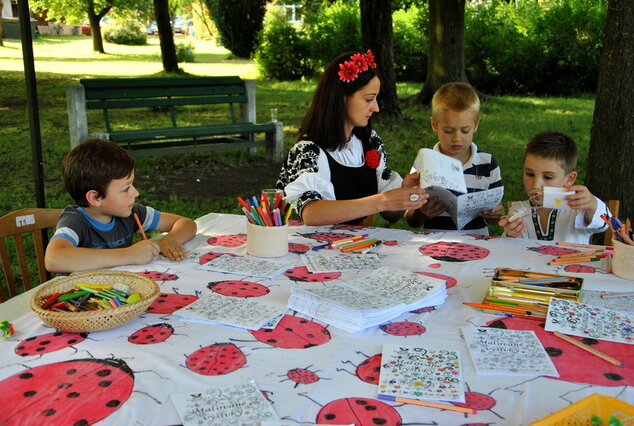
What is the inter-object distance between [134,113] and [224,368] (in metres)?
9.26

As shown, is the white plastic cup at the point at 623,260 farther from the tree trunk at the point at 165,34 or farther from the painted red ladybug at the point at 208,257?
the tree trunk at the point at 165,34

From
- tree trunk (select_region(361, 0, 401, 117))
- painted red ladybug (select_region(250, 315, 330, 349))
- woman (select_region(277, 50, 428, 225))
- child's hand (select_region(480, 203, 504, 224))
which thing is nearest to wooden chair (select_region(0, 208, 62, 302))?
woman (select_region(277, 50, 428, 225))

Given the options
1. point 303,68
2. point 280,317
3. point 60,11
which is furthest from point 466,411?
point 60,11

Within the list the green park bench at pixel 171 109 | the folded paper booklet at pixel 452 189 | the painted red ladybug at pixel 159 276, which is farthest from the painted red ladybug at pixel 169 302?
the green park bench at pixel 171 109

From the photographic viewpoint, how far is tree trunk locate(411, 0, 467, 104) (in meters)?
9.83

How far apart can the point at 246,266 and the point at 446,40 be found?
29.0 feet

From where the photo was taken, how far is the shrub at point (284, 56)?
599 inches

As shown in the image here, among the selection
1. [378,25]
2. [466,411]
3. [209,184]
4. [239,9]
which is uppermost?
[239,9]

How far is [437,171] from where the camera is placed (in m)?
2.23

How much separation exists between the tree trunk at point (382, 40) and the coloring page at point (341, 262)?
6914 mm

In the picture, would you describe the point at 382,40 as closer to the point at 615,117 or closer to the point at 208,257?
the point at 615,117

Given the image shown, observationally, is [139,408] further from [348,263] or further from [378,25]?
[378,25]

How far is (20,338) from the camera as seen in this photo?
1.49 meters

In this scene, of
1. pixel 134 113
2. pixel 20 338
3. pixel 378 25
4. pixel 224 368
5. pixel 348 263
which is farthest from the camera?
pixel 134 113
